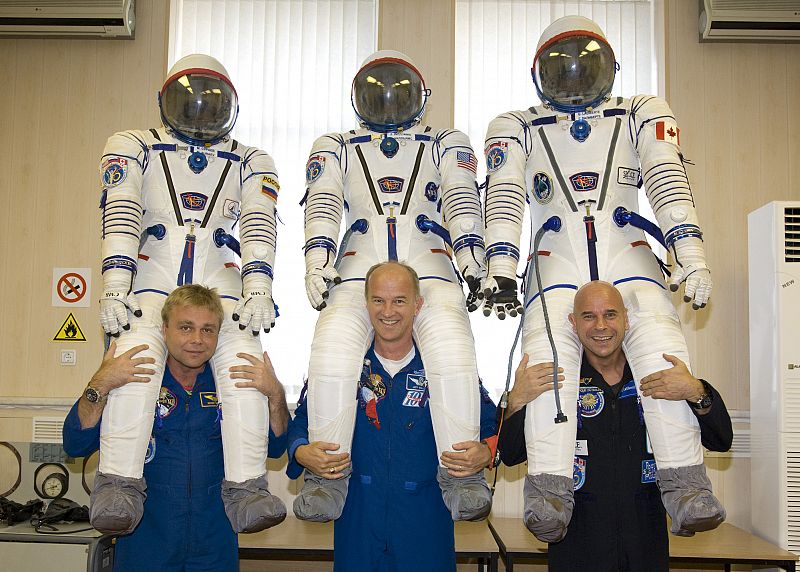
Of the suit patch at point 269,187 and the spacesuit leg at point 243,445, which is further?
the suit patch at point 269,187

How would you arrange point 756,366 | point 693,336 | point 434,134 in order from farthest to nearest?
point 693,336 → point 756,366 → point 434,134

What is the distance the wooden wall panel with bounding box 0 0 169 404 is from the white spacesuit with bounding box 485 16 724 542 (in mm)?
3336

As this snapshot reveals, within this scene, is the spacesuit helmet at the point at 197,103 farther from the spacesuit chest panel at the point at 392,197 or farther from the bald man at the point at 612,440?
the bald man at the point at 612,440

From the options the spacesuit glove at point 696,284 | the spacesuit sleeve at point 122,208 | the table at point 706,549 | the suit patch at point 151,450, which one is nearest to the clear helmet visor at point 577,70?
the spacesuit glove at point 696,284

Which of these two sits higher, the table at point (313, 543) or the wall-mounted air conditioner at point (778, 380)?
the wall-mounted air conditioner at point (778, 380)

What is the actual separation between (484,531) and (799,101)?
375 cm

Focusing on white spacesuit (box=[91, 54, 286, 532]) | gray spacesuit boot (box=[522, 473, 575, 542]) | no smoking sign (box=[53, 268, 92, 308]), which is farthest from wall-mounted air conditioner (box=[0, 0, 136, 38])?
gray spacesuit boot (box=[522, 473, 575, 542])

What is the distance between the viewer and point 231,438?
9.30 feet

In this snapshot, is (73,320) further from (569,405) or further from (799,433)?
(799,433)

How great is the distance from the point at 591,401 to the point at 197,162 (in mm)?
1889

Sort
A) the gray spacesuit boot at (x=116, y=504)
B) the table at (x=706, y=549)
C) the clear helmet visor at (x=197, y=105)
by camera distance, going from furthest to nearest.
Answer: the table at (x=706, y=549), the clear helmet visor at (x=197, y=105), the gray spacesuit boot at (x=116, y=504)

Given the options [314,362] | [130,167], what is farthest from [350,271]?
[130,167]

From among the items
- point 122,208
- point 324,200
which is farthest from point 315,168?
point 122,208

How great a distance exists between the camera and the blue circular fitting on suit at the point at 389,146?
126 inches
